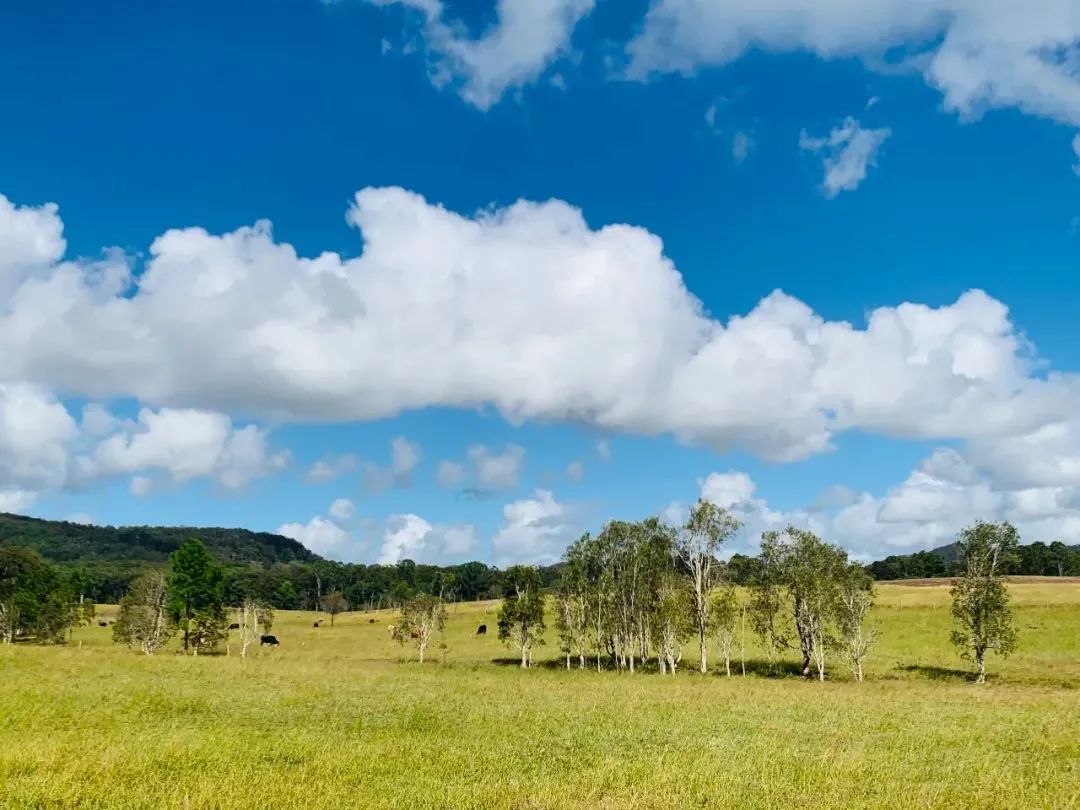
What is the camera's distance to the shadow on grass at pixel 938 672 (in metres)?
58.4

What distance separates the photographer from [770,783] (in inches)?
698

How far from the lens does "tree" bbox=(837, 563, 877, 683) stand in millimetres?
58250

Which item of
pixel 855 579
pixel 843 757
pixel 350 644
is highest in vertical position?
pixel 855 579

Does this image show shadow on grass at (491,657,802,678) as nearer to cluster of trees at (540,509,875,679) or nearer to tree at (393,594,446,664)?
cluster of trees at (540,509,875,679)

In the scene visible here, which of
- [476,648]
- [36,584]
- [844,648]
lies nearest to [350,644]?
[476,648]

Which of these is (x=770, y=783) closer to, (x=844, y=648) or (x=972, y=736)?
(x=972, y=736)

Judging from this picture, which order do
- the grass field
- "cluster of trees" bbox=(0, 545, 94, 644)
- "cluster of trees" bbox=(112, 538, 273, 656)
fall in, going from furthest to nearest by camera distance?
"cluster of trees" bbox=(0, 545, 94, 644) → "cluster of trees" bbox=(112, 538, 273, 656) → the grass field

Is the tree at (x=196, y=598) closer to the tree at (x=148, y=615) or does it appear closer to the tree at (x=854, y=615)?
the tree at (x=148, y=615)

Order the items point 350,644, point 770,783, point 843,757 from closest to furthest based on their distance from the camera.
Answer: point 770,783 → point 843,757 → point 350,644

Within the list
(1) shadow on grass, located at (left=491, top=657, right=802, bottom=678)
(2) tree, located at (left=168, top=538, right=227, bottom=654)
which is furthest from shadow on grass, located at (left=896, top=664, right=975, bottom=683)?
(2) tree, located at (left=168, top=538, right=227, bottom=654)

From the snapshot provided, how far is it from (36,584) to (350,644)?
49.5 m

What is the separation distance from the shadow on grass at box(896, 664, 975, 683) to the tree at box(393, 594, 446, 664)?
47.6 m

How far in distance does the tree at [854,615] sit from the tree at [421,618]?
43.5m

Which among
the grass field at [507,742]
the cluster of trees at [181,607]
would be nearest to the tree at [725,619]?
the grass field at [507,742]
